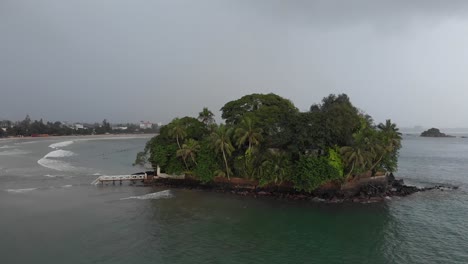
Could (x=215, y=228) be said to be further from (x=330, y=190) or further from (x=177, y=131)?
(x=177, y=131)

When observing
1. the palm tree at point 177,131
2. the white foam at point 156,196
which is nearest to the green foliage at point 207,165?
the palm tree at point 177,131

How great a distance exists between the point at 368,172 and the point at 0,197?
41.9 m

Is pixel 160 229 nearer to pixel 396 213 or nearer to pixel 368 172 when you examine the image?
pixel 396 213

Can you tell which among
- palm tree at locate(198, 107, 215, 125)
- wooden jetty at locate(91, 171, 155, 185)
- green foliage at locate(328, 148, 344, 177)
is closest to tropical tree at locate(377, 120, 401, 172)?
green foliage at locate(328, 148, 344, 177)

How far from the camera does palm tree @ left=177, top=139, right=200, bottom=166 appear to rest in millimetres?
40906

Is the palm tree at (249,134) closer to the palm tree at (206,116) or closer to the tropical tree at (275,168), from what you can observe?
the tropical tree at (275,168)

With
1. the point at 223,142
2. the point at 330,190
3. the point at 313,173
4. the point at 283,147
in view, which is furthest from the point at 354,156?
the point at 223,142

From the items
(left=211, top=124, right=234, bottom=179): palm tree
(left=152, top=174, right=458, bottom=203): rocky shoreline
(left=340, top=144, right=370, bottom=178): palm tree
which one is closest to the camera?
(left=340, top=144, right=370, bottom=178): palm tree

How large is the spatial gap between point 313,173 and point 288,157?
11.7 feet

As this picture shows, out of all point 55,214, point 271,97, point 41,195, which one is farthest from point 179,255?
point 271,97

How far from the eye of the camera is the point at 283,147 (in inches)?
1508

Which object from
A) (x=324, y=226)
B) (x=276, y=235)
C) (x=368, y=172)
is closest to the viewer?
(x=276, y=235)

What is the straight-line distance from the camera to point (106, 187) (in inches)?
1644

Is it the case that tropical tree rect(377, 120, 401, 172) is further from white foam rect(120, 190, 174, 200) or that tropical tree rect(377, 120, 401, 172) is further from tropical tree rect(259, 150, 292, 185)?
white foam rect(120, 190, 174, 200)
